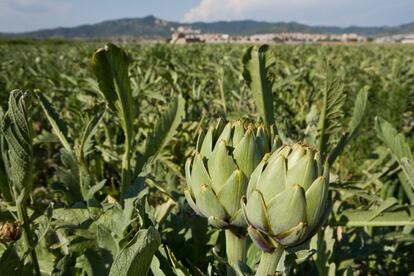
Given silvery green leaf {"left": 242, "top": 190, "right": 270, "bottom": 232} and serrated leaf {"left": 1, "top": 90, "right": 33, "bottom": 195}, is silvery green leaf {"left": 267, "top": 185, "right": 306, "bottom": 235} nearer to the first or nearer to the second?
silvery green leaf {"left": 242, "top": 190, "right": 270, "bottom": 232}

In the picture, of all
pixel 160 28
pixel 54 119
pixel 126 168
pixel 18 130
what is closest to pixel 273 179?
pixel 18 130

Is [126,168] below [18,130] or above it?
below

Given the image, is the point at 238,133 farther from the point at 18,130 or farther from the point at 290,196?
the point at 18,130

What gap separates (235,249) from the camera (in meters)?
0.54

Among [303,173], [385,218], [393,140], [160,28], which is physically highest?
[303,173]

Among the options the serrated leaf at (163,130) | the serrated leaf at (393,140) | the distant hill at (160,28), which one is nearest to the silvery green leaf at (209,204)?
the serrated leaf at (163,130)

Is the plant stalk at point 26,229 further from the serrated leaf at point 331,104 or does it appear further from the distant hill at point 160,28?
the distant hill at point 160,28

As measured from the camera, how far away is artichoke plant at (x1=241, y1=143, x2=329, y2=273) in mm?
406

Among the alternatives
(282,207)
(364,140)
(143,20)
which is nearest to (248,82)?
(282,207)

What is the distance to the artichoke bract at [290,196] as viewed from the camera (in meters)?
0.41

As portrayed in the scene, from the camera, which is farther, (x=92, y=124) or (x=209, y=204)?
(x=92, y=124)

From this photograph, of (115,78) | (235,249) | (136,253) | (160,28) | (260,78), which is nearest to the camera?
(136,253)

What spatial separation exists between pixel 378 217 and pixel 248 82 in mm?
313

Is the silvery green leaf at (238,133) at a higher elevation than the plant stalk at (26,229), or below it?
higher
